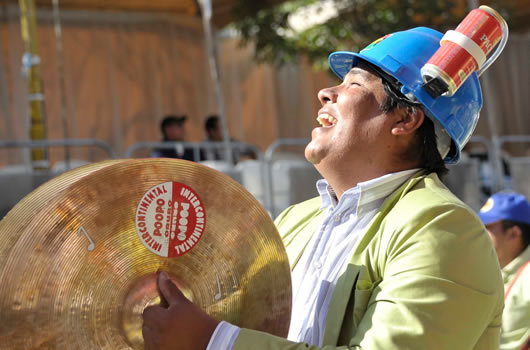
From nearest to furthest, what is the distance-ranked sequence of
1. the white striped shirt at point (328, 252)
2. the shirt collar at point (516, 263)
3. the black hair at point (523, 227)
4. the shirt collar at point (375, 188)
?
the white striped shirt at point (328, 252) < the shirt collar at point (375, 188) < the shirt collar at point (516, 263) < the black hair at point (523, 227)

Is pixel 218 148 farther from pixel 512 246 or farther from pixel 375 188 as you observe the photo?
pixel 375 188

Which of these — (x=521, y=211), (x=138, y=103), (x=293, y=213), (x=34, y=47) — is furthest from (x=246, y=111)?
(x=293, y=213)

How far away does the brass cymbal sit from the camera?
4.99 ft

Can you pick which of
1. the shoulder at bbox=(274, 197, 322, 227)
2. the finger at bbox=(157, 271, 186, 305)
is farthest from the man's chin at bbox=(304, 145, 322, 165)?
the finger at bbox=(157, 271, 186, 305)

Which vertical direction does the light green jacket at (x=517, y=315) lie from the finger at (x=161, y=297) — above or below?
below

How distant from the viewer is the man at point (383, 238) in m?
1.60

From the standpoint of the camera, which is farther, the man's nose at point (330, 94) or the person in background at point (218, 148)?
the person in background at point (218, 148)

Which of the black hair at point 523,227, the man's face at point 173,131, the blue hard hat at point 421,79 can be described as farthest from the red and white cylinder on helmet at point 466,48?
the man's face at point 173,131

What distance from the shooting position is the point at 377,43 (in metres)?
2.11

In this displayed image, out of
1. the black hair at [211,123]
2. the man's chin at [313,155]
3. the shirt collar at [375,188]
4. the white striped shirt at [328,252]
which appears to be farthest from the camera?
the black hair at [211,123]

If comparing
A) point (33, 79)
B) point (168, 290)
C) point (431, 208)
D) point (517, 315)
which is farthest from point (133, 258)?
point (33, 79)

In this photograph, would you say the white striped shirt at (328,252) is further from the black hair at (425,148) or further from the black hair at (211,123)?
the black hair at (211,123)

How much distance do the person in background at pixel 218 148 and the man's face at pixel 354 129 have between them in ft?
14.6

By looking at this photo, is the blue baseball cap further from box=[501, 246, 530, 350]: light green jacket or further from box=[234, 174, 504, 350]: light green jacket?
box=[234, 174, 504, 350]: light green jacket
